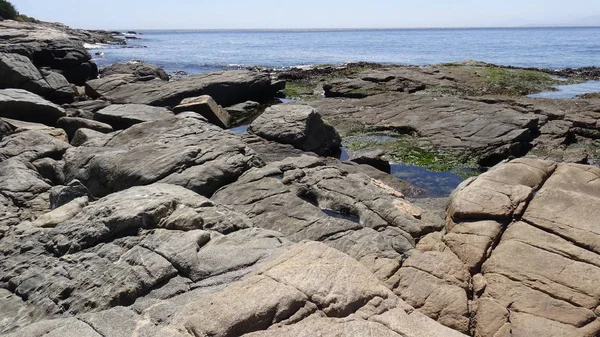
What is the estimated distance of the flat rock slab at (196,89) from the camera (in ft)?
82.0

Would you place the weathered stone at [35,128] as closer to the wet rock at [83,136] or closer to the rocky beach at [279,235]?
the rocky beach at [279,235]

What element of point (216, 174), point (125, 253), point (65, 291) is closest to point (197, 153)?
point (216, 174)

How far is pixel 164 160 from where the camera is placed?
39.2 ft

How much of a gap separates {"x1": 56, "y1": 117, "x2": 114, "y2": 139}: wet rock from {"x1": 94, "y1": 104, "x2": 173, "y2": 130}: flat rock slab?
802mm

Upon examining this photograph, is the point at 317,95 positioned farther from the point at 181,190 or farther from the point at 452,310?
the point at 452,310

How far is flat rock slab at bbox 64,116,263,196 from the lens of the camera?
37.9ft

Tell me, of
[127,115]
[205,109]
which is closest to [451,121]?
[205,109]

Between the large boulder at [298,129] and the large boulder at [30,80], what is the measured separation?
1148cm

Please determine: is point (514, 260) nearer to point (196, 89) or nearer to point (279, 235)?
point (279, 235)

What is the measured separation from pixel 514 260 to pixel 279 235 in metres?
3.91

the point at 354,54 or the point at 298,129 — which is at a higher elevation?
the point at 298,129

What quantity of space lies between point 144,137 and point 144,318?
328 inches

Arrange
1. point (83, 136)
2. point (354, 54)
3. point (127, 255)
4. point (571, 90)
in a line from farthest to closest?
point (354, 54) < point (571, 90) < point (83, 136) < point (127, 255)

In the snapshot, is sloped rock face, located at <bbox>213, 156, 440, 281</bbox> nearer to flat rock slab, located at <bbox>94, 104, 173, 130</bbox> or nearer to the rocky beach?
the rocky beach
